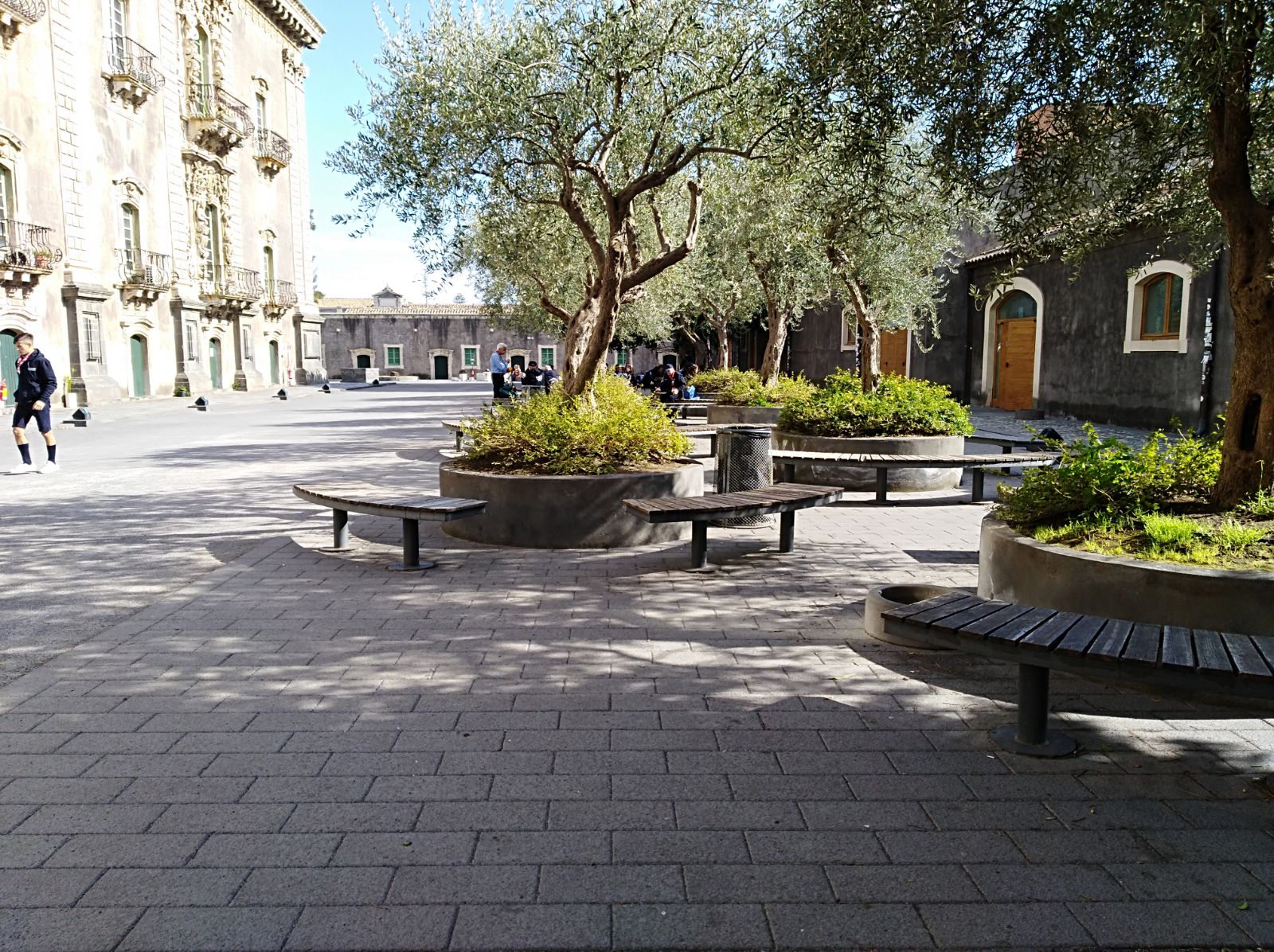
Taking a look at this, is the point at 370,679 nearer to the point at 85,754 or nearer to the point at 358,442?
the point at 85,754

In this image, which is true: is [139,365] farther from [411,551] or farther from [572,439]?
[411,551]

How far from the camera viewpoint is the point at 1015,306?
23.4 m

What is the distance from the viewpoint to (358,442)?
16.9 m

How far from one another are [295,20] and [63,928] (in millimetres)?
45973

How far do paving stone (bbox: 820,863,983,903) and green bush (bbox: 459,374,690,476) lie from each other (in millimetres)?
5052

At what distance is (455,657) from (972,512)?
6.13 m

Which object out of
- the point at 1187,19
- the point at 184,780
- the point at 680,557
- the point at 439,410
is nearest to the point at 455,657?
the point at 184,780

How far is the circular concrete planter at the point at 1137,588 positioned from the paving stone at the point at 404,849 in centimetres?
294

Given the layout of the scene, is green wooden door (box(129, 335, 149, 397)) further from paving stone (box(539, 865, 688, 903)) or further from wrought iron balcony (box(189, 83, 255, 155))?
paving stone (box(539, 865, 688, 903))

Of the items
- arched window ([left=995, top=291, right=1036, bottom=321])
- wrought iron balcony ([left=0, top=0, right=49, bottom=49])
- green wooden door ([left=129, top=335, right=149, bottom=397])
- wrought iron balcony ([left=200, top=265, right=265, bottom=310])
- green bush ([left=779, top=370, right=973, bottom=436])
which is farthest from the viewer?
wrought iron balcony ([left=200, top=265, right=265, bottom=310])

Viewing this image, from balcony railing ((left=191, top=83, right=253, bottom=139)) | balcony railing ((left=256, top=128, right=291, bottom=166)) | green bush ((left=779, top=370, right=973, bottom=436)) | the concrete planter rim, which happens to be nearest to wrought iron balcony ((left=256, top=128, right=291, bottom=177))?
balcony railing ((left=256, top=128, right=291, bottom=166))

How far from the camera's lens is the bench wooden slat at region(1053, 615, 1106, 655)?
3.14 metres

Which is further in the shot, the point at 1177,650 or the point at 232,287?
the point at 232,287

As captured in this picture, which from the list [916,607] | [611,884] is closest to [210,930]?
[611,884]
